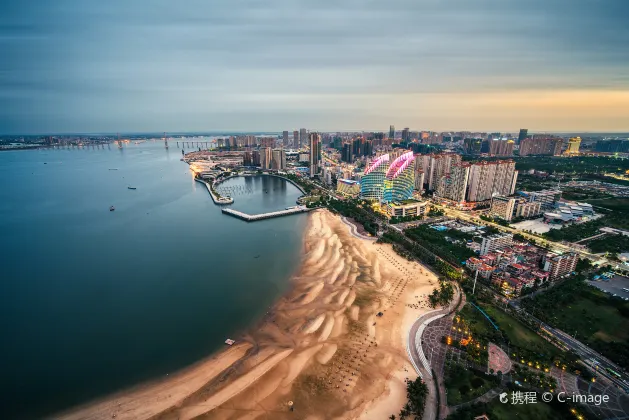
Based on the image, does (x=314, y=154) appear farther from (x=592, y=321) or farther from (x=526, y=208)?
(x=592, y=321)

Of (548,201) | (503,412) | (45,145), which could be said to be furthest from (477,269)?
(45,145)

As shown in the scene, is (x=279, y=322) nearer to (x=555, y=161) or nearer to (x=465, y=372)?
(x=465, y=372)

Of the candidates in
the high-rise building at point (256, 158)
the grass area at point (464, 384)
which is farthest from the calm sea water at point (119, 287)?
the high-rise building at point (256, 158)

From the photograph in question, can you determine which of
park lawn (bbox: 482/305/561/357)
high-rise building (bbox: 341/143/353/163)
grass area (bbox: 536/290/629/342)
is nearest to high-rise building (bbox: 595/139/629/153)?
high-rise building (bbox: 341/143/353/163)

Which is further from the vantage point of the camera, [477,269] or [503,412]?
[477,269]

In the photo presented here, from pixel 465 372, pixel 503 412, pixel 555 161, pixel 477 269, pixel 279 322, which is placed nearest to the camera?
pixel 503 412

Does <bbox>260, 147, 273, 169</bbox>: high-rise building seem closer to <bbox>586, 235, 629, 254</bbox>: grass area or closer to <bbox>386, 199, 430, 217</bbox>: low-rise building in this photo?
<bbox>386, 199, 430, 217</bbox>: low-rise building
